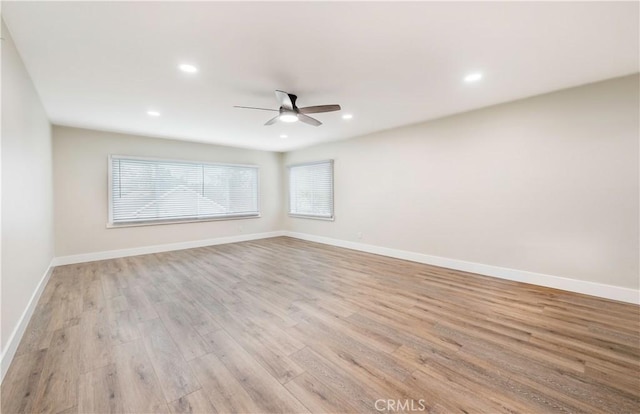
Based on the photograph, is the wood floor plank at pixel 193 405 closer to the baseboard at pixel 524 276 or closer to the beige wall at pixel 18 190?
the beige wall at pixel 18 190

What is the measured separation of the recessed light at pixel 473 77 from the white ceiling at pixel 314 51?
0.09 m

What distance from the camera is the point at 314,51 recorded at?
2.33 meters

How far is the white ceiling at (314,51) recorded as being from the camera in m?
1.84

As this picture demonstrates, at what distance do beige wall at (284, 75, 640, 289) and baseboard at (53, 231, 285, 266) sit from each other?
3647mm

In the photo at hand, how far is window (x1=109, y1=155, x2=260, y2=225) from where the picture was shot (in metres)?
5.16

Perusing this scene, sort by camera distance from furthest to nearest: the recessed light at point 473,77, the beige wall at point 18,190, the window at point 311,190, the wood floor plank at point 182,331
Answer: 1. the window at point 311,190
2. the recessed light at point 473,77
3. the wood floor plank at point 182,331
4. the beige wall at point 18,190

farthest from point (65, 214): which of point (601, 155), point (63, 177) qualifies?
point (601, 155)

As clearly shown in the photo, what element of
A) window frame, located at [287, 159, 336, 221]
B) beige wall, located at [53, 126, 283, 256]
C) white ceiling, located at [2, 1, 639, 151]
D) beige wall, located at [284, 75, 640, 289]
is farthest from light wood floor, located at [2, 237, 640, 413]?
window frame, located at [287, 159, 336, 221]

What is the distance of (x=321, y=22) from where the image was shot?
1.94 m

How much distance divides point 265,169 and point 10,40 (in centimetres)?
545

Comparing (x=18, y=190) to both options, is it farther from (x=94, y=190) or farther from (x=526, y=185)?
(x=526, y=185)

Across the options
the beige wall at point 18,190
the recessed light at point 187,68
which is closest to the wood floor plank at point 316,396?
the beige wall at point 18,190

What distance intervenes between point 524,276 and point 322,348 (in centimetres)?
322

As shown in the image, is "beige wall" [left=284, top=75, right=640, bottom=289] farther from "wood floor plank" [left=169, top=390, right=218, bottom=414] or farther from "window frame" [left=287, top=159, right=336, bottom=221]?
"wood floor plank" [left=169, top=390, right=218, bottom=414]
